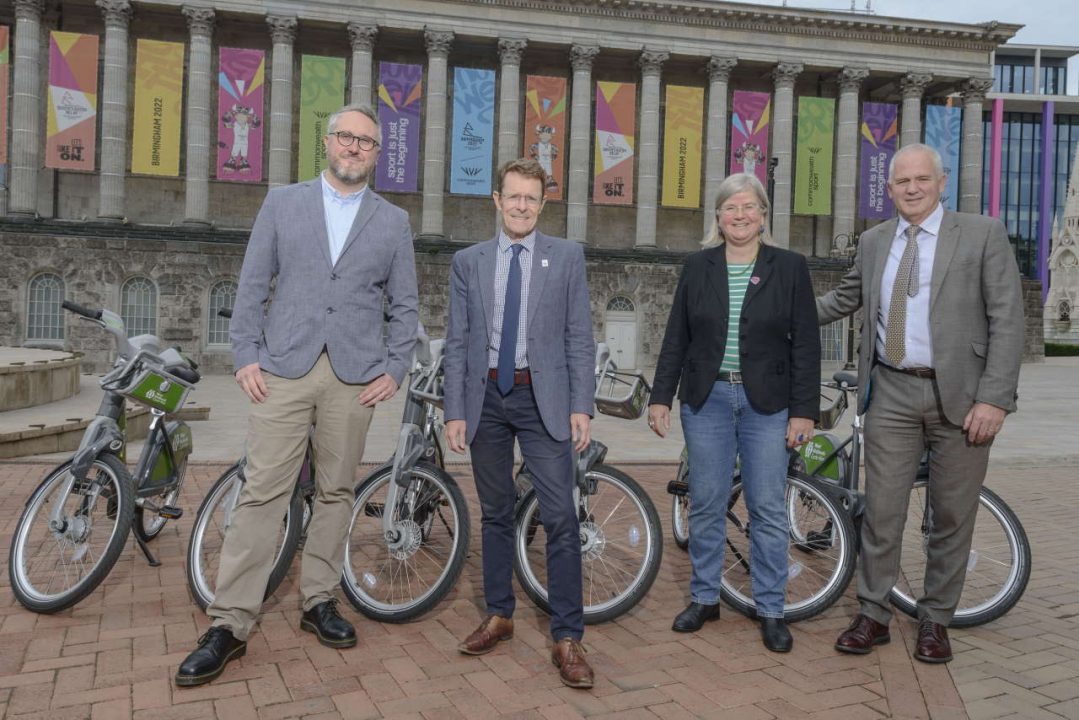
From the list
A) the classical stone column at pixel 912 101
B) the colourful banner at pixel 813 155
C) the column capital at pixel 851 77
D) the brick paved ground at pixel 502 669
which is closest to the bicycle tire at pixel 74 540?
the brick paved ground at pixel 502 669

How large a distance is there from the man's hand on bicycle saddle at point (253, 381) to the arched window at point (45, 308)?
30.9 meters

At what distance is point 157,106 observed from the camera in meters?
32.2

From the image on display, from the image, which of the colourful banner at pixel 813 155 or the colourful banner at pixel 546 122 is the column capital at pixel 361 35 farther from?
the colourful banner at pixel 813 155

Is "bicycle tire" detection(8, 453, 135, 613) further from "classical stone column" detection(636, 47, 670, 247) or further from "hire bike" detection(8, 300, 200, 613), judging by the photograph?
"classical stone column" detection(636, 47, 670, 247)

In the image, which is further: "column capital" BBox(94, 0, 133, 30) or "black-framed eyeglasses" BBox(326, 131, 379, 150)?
"column capital" BBox(94, 0, 133, 30)

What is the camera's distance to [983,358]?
13.3ft

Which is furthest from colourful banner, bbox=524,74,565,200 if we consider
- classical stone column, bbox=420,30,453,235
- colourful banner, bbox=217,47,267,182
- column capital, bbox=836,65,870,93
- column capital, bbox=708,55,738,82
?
column capital, bbox=836,65,870,93

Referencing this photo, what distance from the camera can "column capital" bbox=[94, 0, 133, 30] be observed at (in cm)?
→ 3262

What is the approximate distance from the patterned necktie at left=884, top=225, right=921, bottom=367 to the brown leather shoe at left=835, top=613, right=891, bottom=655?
1.29m

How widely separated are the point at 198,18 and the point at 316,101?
18.5 feet

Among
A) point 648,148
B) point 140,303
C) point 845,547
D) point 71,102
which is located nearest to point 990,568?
point 845,547

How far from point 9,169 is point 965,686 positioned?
38.2 m

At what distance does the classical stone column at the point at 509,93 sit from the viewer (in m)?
36.2

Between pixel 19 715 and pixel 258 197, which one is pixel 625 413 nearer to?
pixel 19 715
